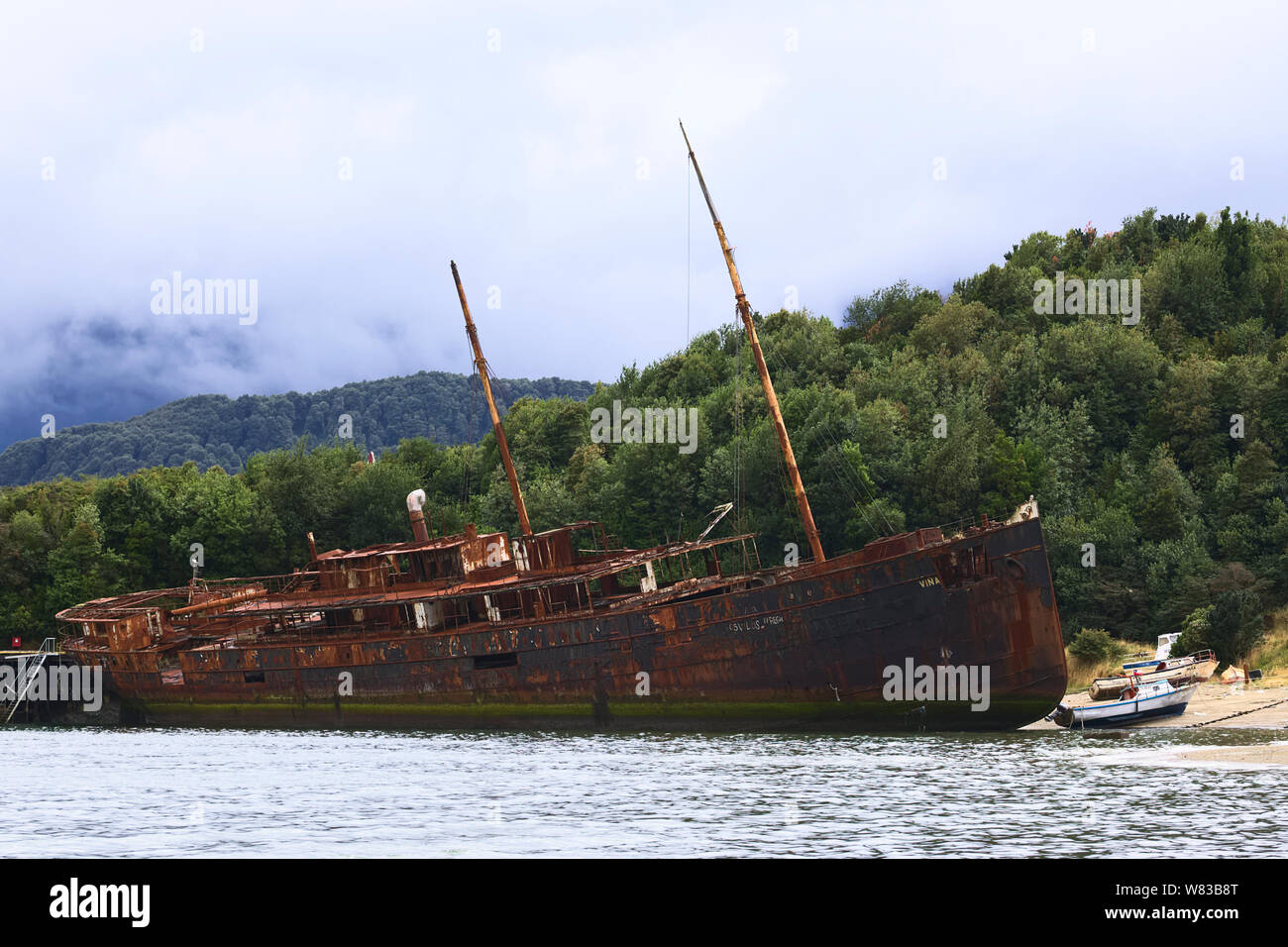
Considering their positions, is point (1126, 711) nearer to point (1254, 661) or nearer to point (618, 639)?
point (1254, 661)

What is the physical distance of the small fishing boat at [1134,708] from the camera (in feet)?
151

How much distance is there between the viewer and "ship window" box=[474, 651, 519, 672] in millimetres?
51188

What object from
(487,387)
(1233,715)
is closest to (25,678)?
(487,387)

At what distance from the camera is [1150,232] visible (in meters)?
107

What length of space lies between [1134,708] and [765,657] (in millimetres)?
13116

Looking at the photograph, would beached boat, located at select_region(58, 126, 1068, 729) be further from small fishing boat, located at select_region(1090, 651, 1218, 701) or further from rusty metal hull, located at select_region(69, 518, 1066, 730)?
small fishing boat, located at select_region(1090, 651, 1218, 701)

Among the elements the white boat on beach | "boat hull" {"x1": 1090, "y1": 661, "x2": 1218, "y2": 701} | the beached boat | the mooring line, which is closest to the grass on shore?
the white boat on beach

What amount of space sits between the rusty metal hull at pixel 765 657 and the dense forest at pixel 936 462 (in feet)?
49.2

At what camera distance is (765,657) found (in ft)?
150

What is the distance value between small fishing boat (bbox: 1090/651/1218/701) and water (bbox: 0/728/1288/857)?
361 cm

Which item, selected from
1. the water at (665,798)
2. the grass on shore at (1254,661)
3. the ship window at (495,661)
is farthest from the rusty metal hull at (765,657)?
the grass on shore at (1254,661)

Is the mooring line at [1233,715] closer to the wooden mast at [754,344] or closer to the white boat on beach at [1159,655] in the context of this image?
the white boat on beach at [1159,655]
